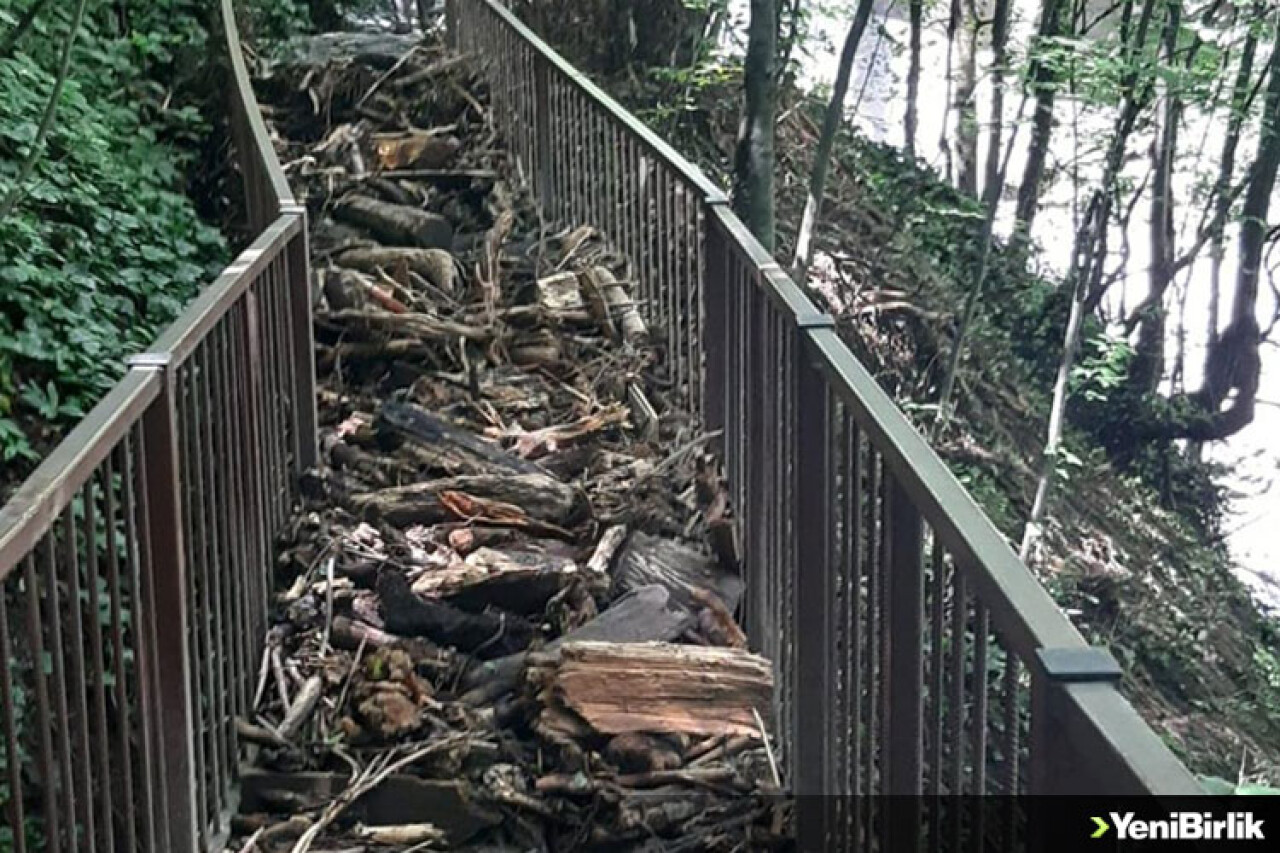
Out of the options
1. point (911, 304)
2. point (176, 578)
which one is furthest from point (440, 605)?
point (911, 304)

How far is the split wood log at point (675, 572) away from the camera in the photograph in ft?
14.3

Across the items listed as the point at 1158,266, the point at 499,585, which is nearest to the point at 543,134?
the point at 499,585

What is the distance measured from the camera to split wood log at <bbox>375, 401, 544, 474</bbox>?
5.12 metres

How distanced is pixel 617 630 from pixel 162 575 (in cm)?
152

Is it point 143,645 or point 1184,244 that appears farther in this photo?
point 1184,244

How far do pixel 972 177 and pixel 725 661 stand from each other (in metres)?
14.8

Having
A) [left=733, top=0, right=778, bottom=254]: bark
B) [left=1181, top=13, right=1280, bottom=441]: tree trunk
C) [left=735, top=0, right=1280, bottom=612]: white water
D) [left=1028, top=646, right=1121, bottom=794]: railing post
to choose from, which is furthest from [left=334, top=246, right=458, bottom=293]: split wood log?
[left=1181, top=13, right=1280, bottom=441]: tree trunk

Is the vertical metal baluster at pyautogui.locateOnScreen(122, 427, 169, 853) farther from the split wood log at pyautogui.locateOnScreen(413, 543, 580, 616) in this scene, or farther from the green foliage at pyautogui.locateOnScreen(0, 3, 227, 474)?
the green foliage at pyautogui.locateOnScreen(0, 3, 227, 474)

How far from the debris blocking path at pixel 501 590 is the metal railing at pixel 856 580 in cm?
23

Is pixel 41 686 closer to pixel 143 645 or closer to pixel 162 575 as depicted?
pixel 143 645

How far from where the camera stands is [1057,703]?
1.49 metres

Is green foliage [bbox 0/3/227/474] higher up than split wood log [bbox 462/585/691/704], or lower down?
higher up

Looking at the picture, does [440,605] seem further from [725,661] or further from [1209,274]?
[1209,274]

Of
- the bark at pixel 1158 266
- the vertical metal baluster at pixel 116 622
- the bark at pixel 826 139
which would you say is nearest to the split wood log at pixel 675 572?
the vertical metal baluster at pixel 116 622
